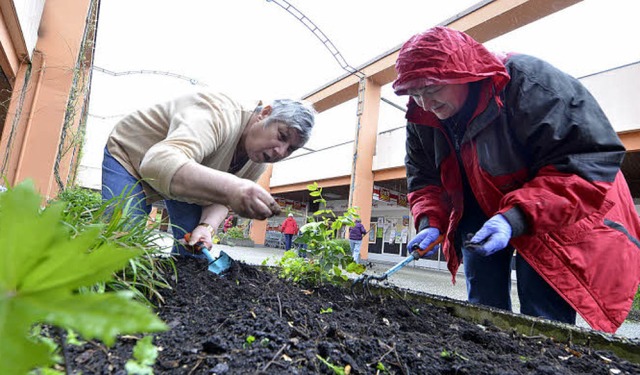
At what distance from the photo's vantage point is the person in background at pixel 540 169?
4.38 feet

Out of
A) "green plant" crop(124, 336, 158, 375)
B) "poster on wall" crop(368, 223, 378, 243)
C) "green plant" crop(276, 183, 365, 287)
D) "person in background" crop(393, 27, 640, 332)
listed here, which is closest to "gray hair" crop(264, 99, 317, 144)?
"green plant" crop(276, 183, 365, 287)

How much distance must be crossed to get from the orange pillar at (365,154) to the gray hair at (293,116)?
7.40 meters

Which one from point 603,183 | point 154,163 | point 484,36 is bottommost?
point 154,163

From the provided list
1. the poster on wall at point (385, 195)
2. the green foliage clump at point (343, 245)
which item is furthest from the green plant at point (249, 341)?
the poster on wall at point (385, 195)

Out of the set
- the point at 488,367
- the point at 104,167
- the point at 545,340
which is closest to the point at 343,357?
the point at 488,367

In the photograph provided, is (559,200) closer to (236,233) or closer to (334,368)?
(334,368)

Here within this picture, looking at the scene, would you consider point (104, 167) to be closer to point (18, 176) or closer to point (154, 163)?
point (154, 163)

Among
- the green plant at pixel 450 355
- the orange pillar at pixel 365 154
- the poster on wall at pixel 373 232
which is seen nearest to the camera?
the green plant at pixel 450 355

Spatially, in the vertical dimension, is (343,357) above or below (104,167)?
below

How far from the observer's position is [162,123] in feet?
5.95

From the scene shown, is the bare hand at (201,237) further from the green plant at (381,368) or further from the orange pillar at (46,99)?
the orange pillar at (46,99)

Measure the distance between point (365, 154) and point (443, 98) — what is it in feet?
26.3

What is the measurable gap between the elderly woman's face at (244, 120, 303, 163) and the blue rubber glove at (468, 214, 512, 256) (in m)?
0.99

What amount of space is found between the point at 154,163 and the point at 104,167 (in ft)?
2.81
